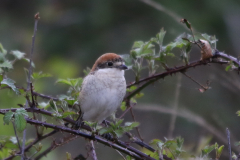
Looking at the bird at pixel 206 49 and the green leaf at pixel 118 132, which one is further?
the bird at pixel 206 49

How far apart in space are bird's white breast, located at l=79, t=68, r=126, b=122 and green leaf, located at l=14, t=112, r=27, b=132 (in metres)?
1.18

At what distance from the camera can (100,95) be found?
3266 mm

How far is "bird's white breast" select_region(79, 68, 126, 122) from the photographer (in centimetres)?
318

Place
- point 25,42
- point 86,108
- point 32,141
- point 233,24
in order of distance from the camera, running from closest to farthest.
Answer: point 32,141
point 86,108
point 233,24
point 25,42

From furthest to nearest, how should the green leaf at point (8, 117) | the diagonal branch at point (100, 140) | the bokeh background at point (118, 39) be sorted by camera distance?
the bokeh background at point (118, 39) < the diagonal branch at point (100, 140) < the green leaf at point (8, 117)

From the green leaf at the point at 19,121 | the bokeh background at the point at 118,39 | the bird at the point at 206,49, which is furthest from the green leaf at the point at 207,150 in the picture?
the bokeh background at the point at 118,39

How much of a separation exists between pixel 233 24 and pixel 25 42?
12.3 feet

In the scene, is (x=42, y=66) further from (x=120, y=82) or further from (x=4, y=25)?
(x=120, y=82)

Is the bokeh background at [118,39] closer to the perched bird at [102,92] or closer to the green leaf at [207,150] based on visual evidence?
the perched bird at [102,92]

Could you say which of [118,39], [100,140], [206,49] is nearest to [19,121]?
[100,140]

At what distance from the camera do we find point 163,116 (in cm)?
644

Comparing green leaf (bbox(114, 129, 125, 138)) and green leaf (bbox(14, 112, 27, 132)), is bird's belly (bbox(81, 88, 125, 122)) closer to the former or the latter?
green leaf (bbox(114, 129, 125, 138))

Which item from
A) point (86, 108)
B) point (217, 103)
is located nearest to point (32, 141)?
point (86, 108)

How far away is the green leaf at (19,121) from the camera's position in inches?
78.7
